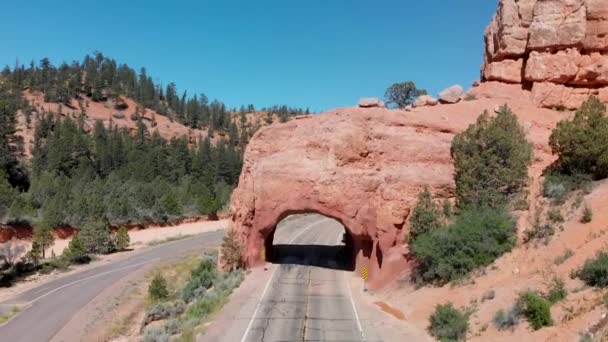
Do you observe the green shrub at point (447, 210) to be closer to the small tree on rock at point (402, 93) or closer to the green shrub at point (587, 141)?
the green shrub at point (587, 141)

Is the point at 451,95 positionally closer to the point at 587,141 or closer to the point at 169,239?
the point at 587,141

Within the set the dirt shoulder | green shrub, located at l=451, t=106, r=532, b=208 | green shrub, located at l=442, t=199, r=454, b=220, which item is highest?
green shrub, located at l=451, t=106, r=532, b=208

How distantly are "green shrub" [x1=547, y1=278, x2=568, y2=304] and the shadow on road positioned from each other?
692 inches

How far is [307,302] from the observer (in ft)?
88.2

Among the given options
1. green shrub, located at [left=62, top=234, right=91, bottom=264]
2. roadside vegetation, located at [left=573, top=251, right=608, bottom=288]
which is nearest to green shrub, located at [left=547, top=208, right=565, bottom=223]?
roadside vegetation, located at [left=573, top=251, right=608, bottom=288]

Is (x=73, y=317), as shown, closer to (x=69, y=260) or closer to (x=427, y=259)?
(x=69, y=260)

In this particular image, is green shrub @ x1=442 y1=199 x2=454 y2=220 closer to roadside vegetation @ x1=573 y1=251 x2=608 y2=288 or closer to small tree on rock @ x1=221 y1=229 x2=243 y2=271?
roadside vegetation @ x1=573 y1=251 x2=608 y2=288

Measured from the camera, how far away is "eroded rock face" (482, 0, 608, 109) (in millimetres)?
34750

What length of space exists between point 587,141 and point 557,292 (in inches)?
387

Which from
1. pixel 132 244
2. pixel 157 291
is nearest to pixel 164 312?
pixel 157 291

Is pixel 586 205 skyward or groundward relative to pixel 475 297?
skyward

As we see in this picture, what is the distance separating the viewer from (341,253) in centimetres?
4162

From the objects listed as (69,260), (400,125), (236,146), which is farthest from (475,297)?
(236,146)

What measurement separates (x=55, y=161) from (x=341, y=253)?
73453 mm
